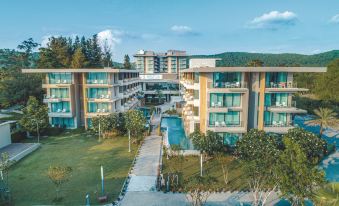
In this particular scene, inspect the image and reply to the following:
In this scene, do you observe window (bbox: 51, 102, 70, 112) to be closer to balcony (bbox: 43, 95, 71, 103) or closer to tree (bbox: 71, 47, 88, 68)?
balcony (bbox: 43, 95, 71, 103)

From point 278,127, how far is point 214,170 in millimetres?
10488

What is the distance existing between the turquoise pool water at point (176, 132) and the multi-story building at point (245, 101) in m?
3.88

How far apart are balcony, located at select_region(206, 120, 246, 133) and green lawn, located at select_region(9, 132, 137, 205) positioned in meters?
9.93

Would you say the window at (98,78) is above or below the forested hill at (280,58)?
below

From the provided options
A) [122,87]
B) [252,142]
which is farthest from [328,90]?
[122,87]

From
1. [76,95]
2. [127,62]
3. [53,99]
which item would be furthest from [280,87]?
[127,62]

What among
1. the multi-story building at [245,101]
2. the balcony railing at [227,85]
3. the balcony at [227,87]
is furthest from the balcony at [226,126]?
the balcony railing at [227,85]

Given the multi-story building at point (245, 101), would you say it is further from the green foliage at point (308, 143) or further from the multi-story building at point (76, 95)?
the multi-story building at point (76, 95)

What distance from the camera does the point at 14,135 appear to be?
108 feet

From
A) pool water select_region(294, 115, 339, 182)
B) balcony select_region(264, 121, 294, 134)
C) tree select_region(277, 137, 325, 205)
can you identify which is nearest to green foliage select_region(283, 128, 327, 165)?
pool water select_region(294, 115, 339, 182)

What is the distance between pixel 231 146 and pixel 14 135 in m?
28.7

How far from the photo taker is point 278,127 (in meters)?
29.1

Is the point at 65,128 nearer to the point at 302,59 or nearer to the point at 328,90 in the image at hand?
the point at 328,90

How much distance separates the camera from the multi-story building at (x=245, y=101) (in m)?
28.3
